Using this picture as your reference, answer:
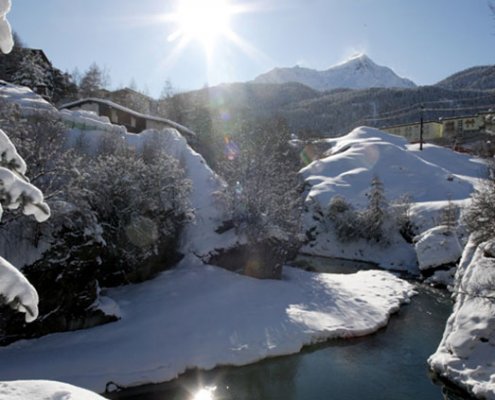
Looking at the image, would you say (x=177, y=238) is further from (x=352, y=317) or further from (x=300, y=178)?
(x=300, y=178)

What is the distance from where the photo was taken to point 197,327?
1703 cm

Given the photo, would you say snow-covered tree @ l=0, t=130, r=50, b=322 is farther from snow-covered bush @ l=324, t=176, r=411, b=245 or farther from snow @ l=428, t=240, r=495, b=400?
snow-covered bush @ l=324, t=176, r=411, b=245

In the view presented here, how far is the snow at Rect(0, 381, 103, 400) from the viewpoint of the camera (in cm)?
537

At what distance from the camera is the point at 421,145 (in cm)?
6462

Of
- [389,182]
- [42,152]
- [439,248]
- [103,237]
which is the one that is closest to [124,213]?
[103,237]

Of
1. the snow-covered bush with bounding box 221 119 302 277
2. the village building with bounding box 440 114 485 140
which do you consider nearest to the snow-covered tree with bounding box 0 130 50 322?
the snow-covered bush with bounding box 221 119 302 277

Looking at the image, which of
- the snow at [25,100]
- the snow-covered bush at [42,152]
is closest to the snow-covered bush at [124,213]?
the snow-covered bush at [42,152]

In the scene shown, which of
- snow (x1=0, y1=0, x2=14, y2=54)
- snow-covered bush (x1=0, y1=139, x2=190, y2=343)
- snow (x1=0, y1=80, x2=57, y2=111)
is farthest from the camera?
snow (x1=0, y1=80, x2=57, y2=111)

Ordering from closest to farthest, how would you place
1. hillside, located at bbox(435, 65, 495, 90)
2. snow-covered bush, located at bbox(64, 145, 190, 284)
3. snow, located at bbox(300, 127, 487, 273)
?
snow-covered bush, located at bbox(64, 145, 190, 284), snow, located at bbox(300, 127, 487, 273), hillside, located at bbox(435, 65, 495, 90)

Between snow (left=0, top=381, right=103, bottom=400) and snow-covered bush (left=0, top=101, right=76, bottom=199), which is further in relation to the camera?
snow-covered bush (left=0, top=101, right=76, bottom=199)

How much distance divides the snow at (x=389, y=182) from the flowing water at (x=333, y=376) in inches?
585

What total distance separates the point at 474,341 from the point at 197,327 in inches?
417

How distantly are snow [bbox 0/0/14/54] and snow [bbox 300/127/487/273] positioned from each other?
30.6 m

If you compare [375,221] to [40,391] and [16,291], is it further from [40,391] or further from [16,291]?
[16,291]
